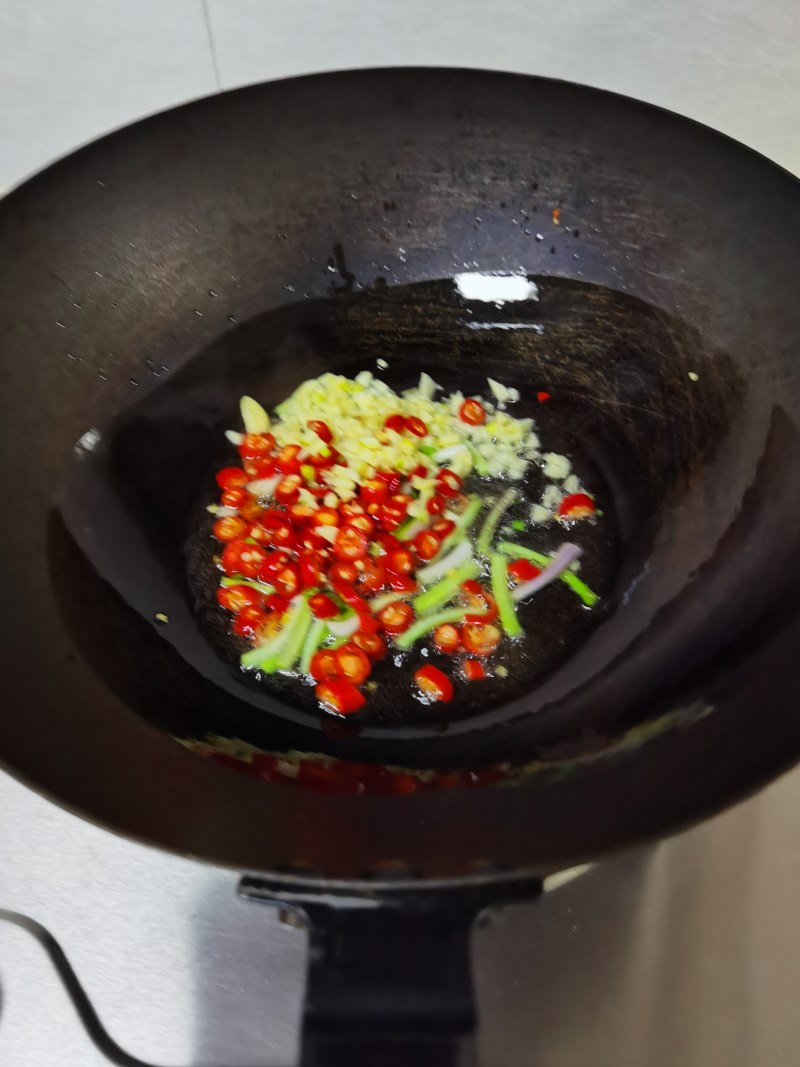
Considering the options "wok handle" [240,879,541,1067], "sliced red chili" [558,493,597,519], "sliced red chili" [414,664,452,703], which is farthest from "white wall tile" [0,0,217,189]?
"wok handle" [240,879,541,1067]

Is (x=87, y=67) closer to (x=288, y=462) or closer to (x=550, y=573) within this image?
(x=288, y=462)

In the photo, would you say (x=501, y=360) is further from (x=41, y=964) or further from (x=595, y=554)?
(x=41, y=964)

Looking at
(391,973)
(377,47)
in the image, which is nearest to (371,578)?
(391,973)

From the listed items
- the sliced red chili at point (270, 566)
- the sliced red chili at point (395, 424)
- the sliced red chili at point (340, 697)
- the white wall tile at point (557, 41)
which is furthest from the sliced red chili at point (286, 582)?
the white wall tile at point (557, 41)

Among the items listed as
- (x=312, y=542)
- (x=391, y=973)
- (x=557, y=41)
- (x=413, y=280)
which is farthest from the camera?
(x=557, y=41)

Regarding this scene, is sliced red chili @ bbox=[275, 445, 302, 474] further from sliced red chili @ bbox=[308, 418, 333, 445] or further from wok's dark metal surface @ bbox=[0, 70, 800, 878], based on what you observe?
wok's dark metal surface @ bbox=[0, 70, 800, 878]

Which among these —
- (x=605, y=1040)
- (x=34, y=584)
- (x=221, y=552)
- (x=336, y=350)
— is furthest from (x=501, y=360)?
(x=605, y=1040)
